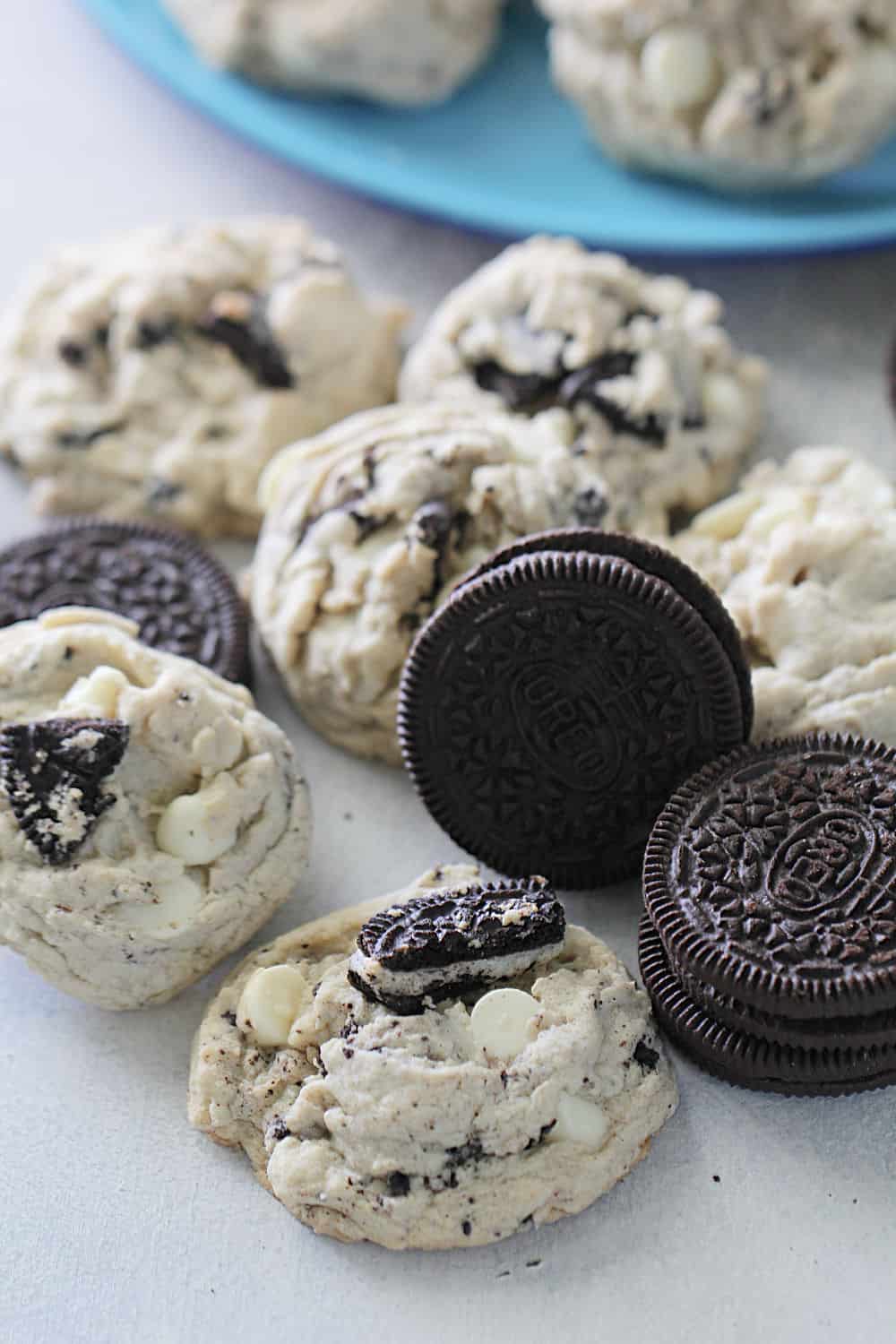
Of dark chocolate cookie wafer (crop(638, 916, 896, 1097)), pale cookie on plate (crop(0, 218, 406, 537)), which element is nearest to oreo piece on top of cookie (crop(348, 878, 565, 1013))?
dark chocolate cookie wafer (crop(638, 916, 896, 1097))

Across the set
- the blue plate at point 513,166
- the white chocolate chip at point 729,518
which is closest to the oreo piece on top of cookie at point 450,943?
the white chocolate chip at point 729,518

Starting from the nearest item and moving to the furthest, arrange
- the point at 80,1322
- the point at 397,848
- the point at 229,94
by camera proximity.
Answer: the point at 80,1322
the point at 397,848
the point at 229,94

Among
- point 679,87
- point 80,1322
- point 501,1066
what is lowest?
point 80,1322

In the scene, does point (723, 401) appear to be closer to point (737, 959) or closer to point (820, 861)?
point (820, 861)

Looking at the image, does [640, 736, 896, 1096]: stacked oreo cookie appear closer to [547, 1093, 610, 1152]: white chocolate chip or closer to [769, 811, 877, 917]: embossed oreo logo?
[769, 811, 877, 917]: embossed oreo logo

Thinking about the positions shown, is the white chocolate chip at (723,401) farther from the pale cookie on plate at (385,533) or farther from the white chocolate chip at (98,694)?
the white chocolate chip at (98,694)

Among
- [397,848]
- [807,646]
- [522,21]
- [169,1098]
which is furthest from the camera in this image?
[522,21]

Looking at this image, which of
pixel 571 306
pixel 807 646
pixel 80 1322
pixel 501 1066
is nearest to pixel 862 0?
pixel 571 306

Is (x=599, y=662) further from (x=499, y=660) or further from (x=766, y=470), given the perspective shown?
(x=766, y=470)
